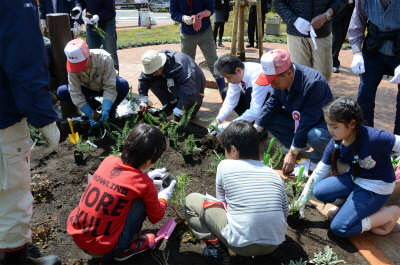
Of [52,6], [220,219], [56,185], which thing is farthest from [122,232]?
[52,6]

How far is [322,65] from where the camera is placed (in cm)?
420

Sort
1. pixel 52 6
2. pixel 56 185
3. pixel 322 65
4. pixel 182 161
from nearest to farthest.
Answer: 1. pixel 56 185
2. pixel 182 161
3. pixel 322 65
4. pixel 52 6

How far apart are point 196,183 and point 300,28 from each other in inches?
87.7

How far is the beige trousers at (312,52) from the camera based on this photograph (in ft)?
13.6

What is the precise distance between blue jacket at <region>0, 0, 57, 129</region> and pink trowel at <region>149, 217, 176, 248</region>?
1.09 metres

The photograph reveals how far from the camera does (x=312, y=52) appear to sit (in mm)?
4211

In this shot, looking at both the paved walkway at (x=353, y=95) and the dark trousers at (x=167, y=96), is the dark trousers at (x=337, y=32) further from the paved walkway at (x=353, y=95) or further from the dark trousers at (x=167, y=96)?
the dark trousers at (x=167, y=96)

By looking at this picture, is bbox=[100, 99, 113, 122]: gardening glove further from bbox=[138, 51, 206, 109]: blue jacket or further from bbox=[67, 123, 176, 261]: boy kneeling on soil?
bbox=[67, 123, 176, 261]: boy kneeling on soil

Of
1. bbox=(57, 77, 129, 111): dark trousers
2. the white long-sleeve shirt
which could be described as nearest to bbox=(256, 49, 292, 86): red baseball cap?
the white long-sleeve shirt

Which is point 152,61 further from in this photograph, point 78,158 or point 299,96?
point 299,96

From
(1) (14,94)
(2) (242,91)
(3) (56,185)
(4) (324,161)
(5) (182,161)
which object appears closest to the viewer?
(1) (14,94)

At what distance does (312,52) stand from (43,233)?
11.7 feet

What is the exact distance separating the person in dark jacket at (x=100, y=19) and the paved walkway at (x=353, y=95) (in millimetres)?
817

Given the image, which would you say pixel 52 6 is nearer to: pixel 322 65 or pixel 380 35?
pixel 322 65
